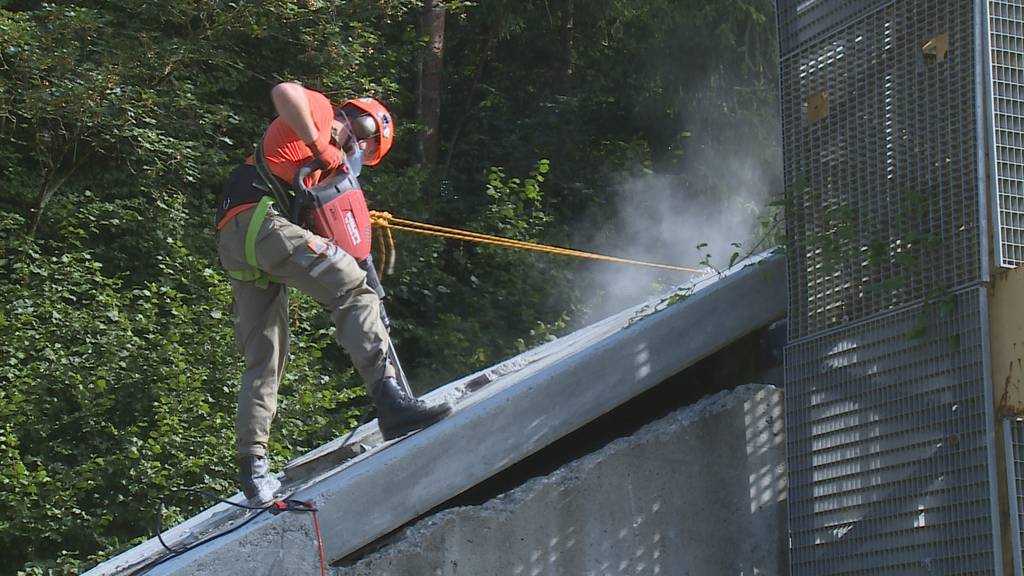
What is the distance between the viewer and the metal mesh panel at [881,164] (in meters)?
5.37

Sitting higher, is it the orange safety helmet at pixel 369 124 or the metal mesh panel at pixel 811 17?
the metal mesh panel at pixel 811 17

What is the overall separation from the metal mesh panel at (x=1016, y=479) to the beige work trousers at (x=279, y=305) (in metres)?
2.44

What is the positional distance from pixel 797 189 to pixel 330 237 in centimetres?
204

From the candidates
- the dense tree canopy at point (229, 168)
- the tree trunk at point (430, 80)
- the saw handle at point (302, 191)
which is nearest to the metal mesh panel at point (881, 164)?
the saw handle at point (302, 191)

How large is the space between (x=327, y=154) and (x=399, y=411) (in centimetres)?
111

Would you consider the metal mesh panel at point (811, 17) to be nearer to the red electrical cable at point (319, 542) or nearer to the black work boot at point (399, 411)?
the black work boot at point (399, 411)

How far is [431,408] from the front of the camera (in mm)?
5891

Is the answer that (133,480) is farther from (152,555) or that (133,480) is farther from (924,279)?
(924,279)

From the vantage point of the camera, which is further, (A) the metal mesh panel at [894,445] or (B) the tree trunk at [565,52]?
(B) the tree trunk at [565,52]

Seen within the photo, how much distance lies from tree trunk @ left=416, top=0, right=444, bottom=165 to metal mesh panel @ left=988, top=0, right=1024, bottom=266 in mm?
11827

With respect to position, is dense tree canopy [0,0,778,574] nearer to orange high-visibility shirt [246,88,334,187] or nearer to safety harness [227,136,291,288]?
safety harness [227,136,291,288]


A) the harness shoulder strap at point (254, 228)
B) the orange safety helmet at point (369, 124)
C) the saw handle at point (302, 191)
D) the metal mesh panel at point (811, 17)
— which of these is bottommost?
the harness shoulder strap at point (254, 228)

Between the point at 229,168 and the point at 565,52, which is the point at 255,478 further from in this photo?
the point at 565,52

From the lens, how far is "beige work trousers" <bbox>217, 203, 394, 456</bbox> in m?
5.76
